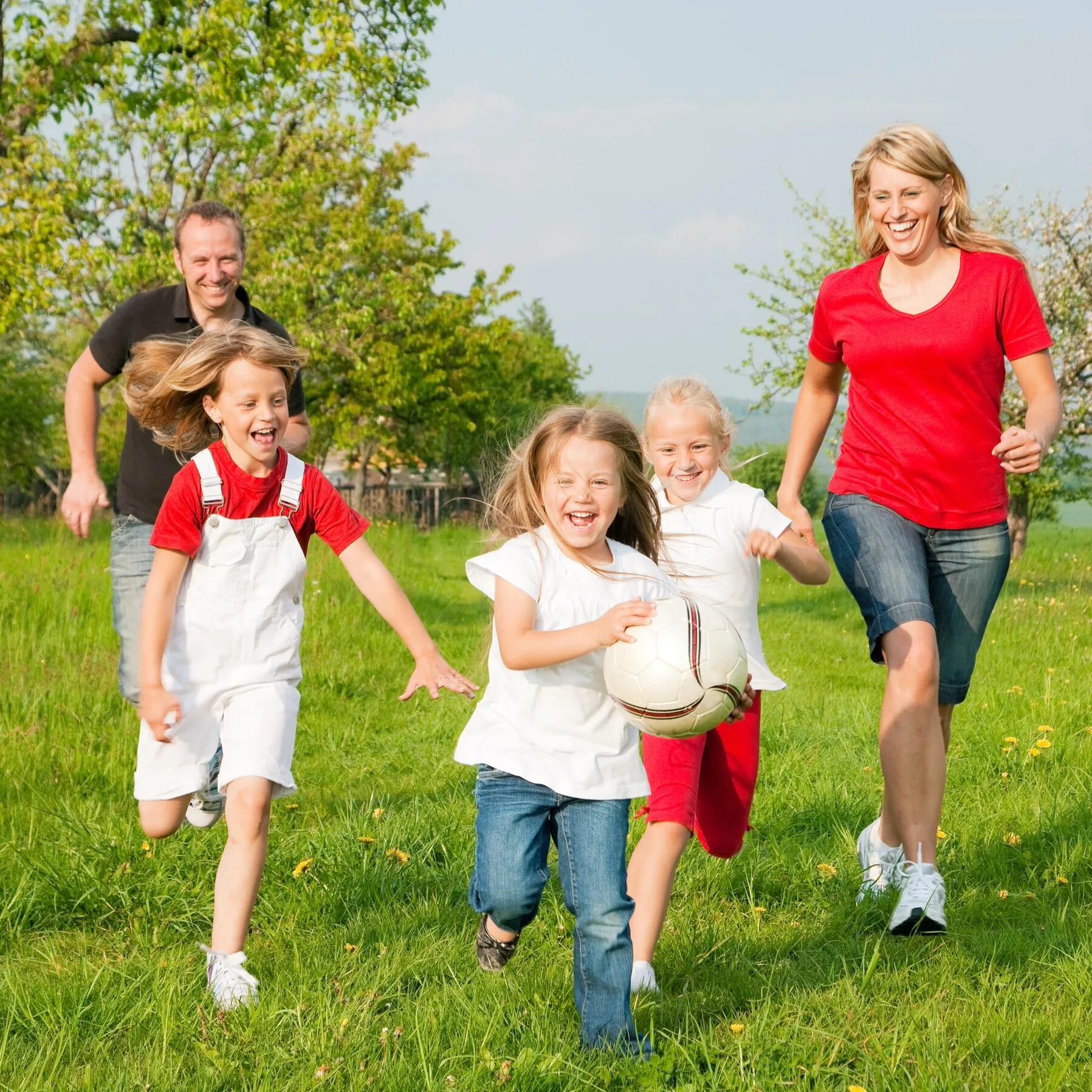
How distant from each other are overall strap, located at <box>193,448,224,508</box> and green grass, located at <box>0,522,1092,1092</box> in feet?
3.21

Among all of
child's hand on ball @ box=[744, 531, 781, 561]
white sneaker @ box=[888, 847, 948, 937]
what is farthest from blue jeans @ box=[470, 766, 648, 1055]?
white sneaker @ box=[888, 847, 948, 937]

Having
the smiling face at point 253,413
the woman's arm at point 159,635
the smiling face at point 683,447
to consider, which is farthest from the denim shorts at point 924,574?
the woman's arm at point 159,635

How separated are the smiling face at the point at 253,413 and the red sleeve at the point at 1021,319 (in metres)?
2.48

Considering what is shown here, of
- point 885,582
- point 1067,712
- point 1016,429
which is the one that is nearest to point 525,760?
point 885,582

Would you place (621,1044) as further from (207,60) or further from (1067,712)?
(207,60)

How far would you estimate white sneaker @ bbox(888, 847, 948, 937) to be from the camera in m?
4.00

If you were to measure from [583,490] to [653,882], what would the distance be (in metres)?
1.22

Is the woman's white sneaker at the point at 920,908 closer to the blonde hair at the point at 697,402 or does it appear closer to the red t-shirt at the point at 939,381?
the red t-shirt at the point at 939,381

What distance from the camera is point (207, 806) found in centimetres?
466

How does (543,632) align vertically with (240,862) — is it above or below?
above

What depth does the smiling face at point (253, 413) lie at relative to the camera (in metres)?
3.93

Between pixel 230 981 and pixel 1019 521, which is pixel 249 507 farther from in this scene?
pixel 1019 521

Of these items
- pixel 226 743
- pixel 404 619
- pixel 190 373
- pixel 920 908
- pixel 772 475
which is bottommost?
pixel 772 475

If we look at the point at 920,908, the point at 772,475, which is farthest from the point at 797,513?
the point at 772,475
